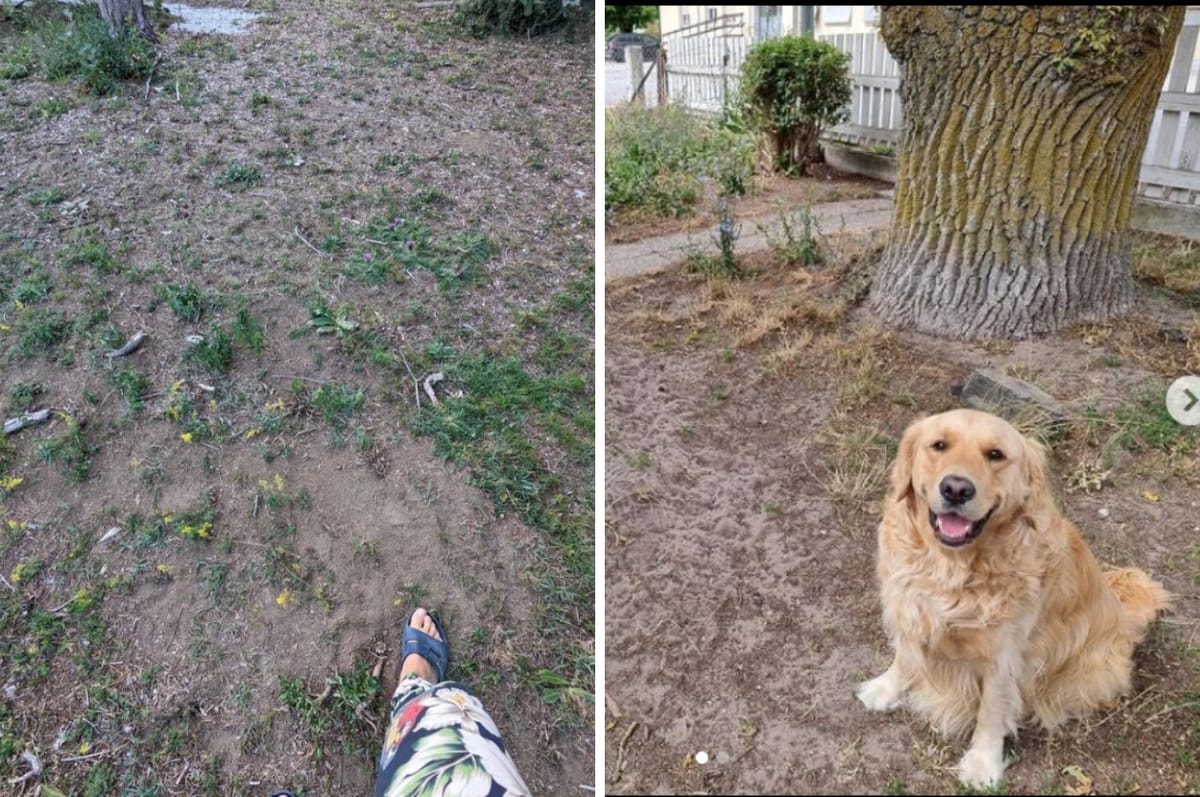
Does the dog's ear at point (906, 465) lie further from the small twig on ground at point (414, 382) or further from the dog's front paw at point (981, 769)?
the small twig on ground at point (414, 382)

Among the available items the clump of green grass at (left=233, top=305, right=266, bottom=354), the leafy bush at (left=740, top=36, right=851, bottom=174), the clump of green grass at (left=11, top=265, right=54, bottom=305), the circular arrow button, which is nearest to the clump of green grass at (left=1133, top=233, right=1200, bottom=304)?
the circular arrow button

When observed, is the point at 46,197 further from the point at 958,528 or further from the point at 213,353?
the point at 958,528

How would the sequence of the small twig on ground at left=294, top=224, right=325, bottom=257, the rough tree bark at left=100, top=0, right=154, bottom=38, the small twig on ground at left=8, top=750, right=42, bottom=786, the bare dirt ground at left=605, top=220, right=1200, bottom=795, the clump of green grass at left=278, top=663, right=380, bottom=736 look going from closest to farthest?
the bare dirt ground at left=605, top=220, right=1200, bottom=795 → the small twig on ground at left=8, top=750, right=42, bottom=786 → the clump of green grass at left=278, top=663, right=380, bottom=736 → the small twig on ground at left=294, top=224, right=325, bottom=257 → the rough tree bark at left=100, top=0, right=154, bottom=38

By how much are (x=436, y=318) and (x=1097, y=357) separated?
269cm

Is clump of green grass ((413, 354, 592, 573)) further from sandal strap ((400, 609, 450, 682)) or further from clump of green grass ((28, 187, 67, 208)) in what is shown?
clump of green grass ((28, 187, 67, 208))

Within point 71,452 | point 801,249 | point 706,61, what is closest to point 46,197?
point 71,452

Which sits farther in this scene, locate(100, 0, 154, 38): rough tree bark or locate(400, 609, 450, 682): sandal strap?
locate(100, 0, 154, 38): rough tree bark

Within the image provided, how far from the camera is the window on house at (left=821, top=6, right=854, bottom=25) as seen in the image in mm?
9675

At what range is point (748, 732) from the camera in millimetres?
2023

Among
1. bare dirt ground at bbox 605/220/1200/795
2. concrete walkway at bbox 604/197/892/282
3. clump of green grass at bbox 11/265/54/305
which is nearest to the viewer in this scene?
bare dirt ground at bbox 605/220/1200/795

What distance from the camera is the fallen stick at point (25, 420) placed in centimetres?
288

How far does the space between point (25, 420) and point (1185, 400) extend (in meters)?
4.03

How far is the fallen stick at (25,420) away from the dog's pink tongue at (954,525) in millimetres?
2935

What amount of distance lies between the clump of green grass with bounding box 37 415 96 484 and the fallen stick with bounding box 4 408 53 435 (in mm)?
107
